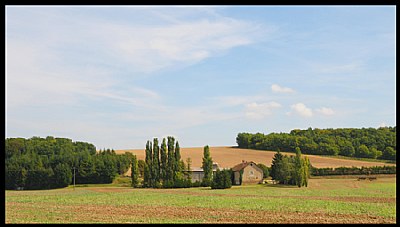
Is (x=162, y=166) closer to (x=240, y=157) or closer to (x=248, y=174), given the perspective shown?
(x=248, y=174)

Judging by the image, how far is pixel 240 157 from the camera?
286 feet

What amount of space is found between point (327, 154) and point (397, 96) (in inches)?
3363

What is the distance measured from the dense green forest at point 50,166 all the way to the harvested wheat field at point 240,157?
1245 centimetres

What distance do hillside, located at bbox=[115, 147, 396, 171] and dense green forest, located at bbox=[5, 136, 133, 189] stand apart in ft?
41.2

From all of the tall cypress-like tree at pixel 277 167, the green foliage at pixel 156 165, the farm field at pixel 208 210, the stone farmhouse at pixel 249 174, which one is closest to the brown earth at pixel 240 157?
the stone farmhouse at pixel 249 174

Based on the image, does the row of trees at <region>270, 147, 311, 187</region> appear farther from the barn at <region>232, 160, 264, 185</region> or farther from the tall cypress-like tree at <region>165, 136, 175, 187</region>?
the tall cypress-like tree at <region>165, 136, 175, 187</region>

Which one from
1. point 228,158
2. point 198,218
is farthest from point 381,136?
point 198,218

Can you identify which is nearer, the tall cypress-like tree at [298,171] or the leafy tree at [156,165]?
the tall cypress-like tree at [298,171]

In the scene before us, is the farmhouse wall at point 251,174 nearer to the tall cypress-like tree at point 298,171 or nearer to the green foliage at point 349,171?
the green foliage at point 349,171

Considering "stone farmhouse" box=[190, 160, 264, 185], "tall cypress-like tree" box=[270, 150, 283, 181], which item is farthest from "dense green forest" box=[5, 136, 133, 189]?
"tall cypress-like tree" box=[270, 150, 283, 181]

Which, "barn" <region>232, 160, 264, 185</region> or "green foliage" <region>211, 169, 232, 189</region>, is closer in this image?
"green foliage" <region>211, 169, 232, 189</region>

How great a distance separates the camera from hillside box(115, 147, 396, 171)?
77125mm

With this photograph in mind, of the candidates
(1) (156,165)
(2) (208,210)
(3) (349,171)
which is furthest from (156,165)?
(2) (208,210)

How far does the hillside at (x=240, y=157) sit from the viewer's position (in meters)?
77.1
